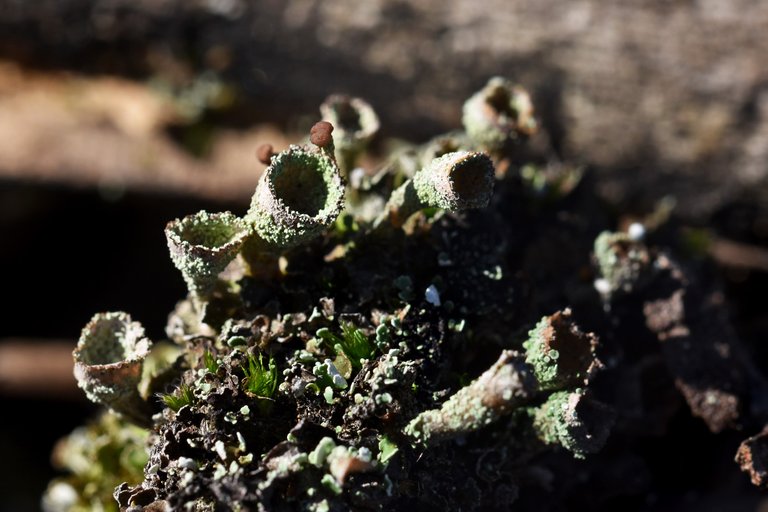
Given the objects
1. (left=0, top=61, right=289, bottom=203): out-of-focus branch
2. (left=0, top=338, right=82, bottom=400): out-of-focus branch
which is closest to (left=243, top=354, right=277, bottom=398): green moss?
(left=0, top=61, right=289, bottom=203): out-of-focus branch

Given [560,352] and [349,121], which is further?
[349,121]

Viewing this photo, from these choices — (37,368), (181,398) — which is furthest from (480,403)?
(37,368)

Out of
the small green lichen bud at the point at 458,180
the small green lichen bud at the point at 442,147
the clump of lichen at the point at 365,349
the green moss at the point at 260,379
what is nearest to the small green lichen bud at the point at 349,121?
the clump of lichen at the point at 365,349

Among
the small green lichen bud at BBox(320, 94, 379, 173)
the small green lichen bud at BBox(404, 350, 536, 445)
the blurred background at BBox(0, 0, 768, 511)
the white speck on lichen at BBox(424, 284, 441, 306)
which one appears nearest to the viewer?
the small green lichen bud at BBox(404, 350, 536, 445)

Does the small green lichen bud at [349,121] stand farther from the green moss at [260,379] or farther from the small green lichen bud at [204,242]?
the green moss at [260,379]

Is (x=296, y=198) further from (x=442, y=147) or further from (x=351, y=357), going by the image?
(x=442, y=147)

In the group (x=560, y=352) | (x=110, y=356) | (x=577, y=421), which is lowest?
(x=577, y=421)

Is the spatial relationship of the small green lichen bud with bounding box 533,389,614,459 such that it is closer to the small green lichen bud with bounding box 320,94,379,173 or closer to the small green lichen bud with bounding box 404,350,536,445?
the small green lichen bud with bounding box 404,350,536,445
